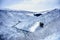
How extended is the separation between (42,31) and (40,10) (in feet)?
2.42

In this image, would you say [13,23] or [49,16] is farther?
[49,16]

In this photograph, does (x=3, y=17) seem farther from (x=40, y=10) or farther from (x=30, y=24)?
(x=40, y=10)

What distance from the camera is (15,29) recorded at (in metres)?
1.68

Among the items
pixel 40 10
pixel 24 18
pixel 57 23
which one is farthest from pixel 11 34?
pixel 40 10

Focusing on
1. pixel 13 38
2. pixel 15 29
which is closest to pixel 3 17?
pixel 15 29

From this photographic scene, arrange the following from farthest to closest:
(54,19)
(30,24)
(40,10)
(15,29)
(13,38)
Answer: (40,10)
(54,19)
(30,24)
(15,29)
(13,38)

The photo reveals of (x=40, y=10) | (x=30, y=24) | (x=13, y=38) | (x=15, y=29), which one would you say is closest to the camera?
(x=13, y=38)

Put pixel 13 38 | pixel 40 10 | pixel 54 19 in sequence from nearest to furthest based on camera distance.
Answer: pixel 13 38
pixel 54 19
pixel 40 10

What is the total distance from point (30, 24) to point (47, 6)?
2.40 feet

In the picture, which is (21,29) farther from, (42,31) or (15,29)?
(42,31)

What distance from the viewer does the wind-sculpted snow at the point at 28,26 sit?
1.55m

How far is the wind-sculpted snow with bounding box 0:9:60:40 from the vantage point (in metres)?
1.55

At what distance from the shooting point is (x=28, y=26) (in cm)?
175

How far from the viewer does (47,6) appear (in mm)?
2395
